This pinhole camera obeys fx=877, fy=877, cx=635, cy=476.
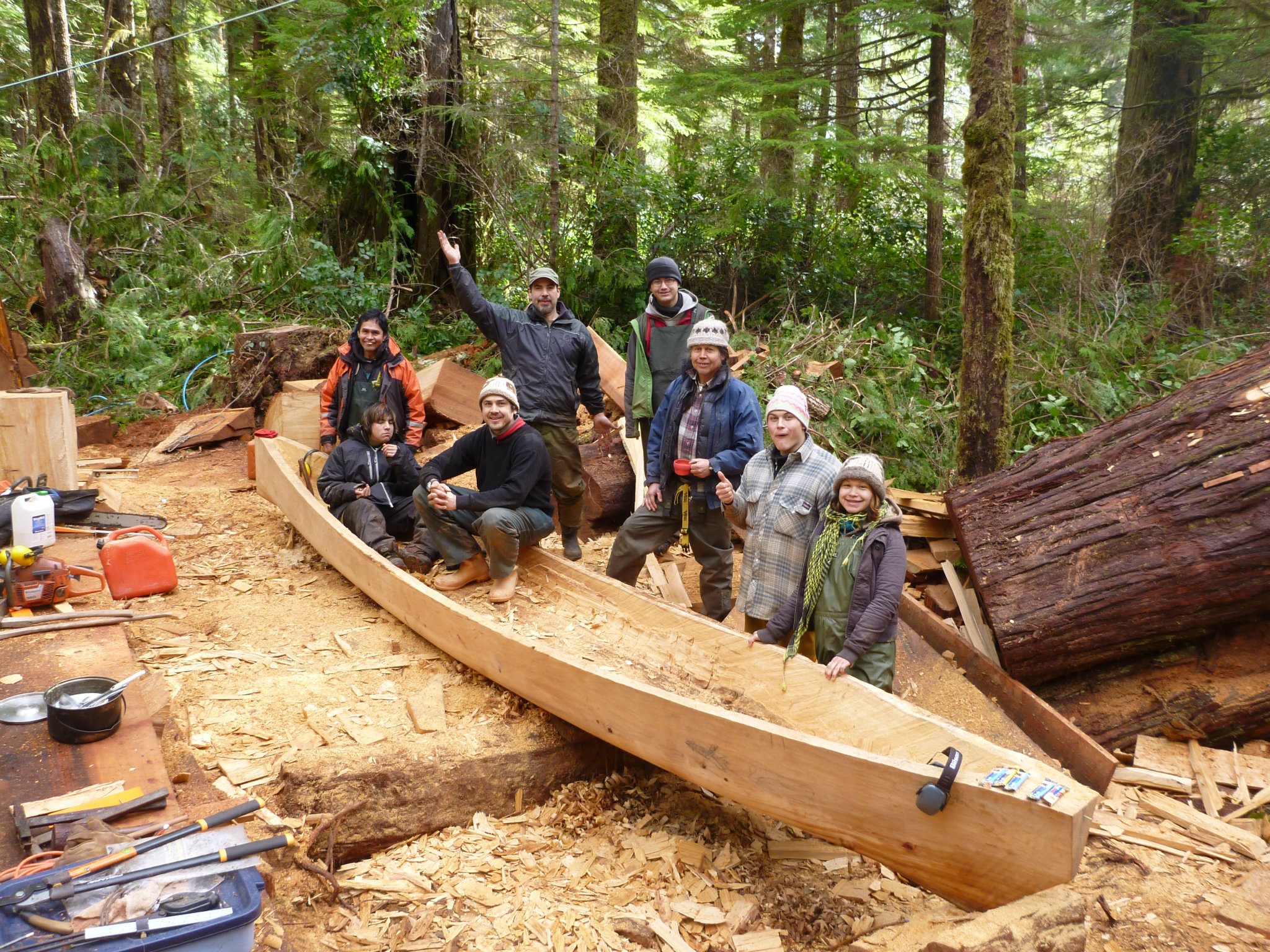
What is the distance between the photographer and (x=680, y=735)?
3359 mm

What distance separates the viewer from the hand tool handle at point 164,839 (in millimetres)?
2205

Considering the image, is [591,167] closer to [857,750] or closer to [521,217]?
[521,217]

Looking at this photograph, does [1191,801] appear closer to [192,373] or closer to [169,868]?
[169,868]

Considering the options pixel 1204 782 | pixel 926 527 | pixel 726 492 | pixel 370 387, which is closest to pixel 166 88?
pixel 370 387

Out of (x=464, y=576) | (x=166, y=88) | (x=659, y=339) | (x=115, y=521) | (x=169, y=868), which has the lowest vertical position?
(x=464, y=576)

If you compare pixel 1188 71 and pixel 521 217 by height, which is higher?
pixel 1188 71

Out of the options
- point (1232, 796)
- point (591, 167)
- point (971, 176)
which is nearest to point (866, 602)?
point (1232, 796)

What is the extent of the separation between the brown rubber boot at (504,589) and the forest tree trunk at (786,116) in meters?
5.65

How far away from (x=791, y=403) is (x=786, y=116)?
20.5ft

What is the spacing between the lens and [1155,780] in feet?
12.9

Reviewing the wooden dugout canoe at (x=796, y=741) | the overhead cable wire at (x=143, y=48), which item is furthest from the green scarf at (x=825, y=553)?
the overhead cable wire at (x=143, y=48)

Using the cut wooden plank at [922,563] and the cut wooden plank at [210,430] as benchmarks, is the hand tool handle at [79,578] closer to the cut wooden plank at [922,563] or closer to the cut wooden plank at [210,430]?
the cut wooden plank at [210,430]

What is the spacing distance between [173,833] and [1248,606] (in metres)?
4.55

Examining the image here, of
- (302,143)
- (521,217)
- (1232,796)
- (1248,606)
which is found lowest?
(1232,796)
